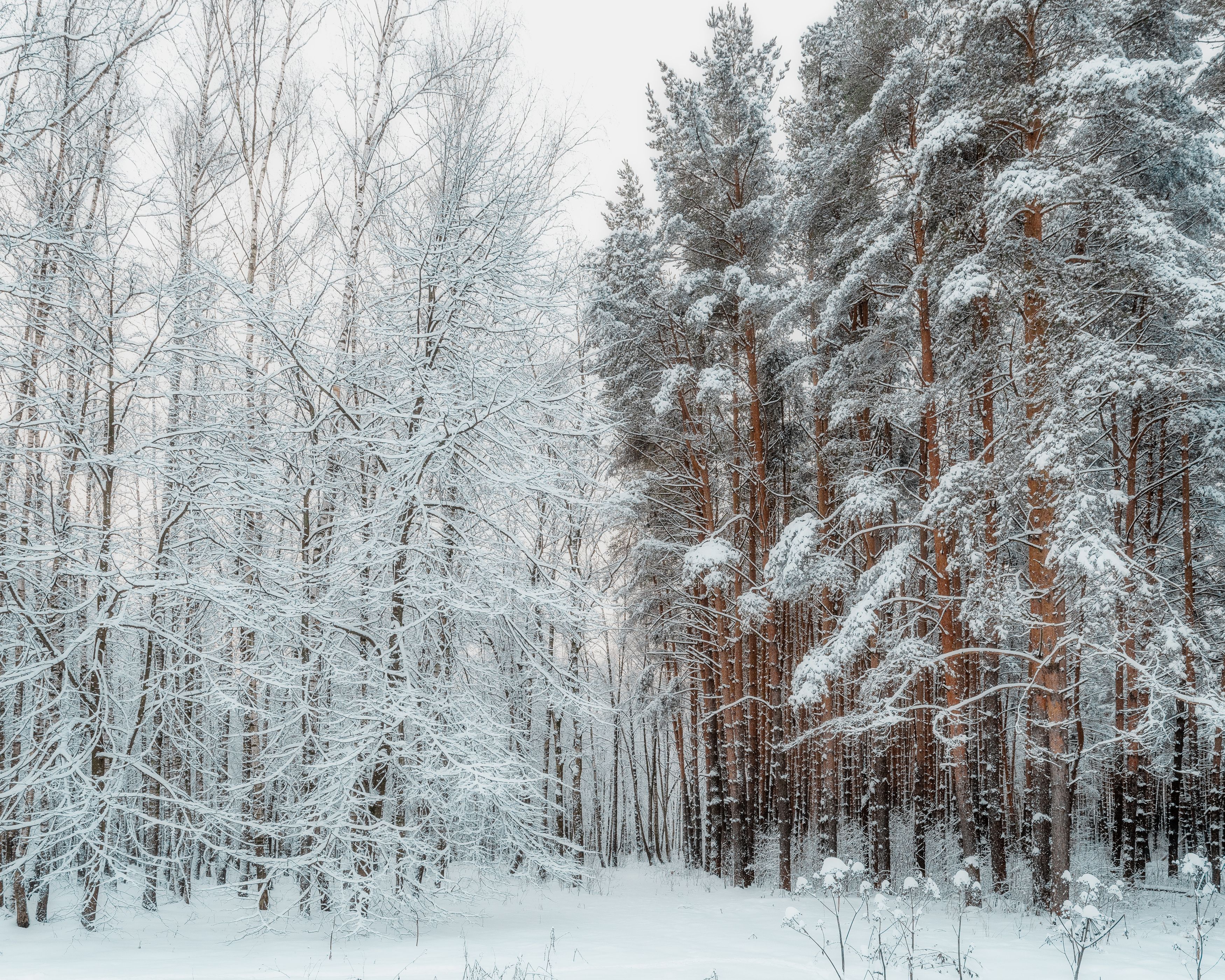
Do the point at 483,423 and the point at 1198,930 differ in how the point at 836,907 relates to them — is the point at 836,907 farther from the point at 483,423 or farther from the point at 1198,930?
the point at 483,423

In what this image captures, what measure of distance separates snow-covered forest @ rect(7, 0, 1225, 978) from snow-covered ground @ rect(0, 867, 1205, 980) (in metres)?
0.35

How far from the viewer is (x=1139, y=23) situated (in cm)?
941

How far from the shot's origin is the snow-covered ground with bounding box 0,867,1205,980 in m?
6.12

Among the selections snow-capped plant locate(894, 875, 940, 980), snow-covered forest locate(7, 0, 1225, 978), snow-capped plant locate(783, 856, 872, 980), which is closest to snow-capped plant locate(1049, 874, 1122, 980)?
snow-covered forest locate(7, 0, 1225, 978)

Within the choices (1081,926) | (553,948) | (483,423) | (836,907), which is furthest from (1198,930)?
(483,423)

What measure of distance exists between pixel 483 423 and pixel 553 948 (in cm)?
530

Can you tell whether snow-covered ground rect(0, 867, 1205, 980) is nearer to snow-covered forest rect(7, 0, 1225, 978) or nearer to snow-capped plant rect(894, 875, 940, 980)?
snow-capped plant rect(894, 875, 940, 980)

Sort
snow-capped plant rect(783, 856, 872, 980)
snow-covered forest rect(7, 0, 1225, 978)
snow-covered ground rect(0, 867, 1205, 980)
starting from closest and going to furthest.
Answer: snow-capped plant rect(783, 856, 872, 980) → snow-covered ground rect(0, 867, 1205, 980) → snow-covered forest rect(7, 0, 1225, 978)

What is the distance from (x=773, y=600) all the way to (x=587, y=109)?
319 inches

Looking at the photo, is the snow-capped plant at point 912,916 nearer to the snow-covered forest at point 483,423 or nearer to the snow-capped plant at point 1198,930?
the snow-covered forest at point 483,423

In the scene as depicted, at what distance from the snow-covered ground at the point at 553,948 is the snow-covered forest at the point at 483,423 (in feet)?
1.14

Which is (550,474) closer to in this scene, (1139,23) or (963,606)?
(963,606)

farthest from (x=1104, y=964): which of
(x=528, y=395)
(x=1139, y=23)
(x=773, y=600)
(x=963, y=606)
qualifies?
(x=1139, y=23)

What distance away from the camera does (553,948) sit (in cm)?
713
